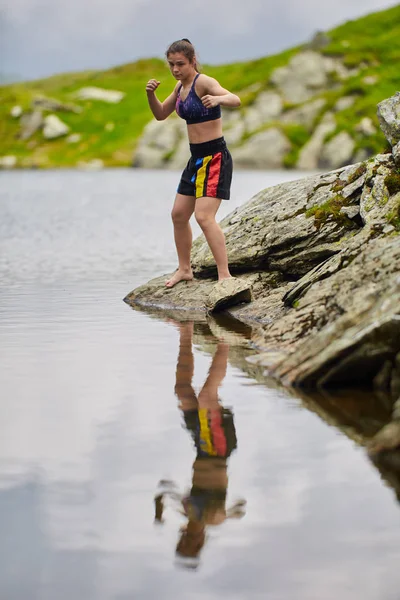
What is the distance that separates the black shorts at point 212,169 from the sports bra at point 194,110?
0.32m

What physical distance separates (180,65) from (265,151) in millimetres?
68577

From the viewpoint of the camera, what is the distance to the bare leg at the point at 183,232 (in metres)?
11.9

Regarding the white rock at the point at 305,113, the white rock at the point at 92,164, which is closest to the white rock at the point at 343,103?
the white rock at the point at 305,113

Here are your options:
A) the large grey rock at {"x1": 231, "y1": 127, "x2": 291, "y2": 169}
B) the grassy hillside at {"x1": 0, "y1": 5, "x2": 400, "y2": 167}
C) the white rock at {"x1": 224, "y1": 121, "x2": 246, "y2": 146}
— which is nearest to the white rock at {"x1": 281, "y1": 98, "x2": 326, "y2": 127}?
the grassy hillside at {"x1": 0, "y1": 5, "x2": 400, "y2": 167}

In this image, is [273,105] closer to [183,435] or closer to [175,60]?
[175,60]

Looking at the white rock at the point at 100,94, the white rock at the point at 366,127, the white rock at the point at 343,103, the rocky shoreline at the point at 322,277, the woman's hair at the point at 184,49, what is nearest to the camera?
the rocky shoreline at the point at 322,277

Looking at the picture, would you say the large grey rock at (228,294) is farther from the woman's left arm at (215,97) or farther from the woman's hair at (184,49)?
the woman's hair at (184,49)

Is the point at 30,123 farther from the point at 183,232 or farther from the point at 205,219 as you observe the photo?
the point at 205,219

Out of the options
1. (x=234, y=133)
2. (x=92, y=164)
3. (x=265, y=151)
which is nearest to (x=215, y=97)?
(x=265, y=151)

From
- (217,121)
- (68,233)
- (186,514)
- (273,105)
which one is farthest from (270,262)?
(273,105)

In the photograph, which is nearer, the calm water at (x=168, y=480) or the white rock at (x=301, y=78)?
the calm water at (x=168, y=480)

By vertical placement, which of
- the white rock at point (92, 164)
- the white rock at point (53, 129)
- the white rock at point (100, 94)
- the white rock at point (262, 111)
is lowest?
the white rock at point (92, 164)

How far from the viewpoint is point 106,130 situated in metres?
120

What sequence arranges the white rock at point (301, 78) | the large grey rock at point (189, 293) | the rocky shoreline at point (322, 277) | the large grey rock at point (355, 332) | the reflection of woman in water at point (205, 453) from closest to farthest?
1. the reflection of woman in water at point (205, 453)
2. the large grey rock at point (355, 332)
3. the rocky shoreline at point (322, 277)
4. the large grey rock at point (189, 293)
5. the white rock at point (301, 78)
